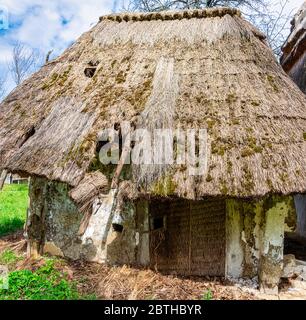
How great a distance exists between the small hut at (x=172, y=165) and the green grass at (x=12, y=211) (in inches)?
165

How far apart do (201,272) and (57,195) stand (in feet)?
9.69

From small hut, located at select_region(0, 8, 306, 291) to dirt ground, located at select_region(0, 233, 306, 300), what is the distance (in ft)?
0.85

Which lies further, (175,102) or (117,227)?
(117,227)

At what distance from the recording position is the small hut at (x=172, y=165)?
6.21m

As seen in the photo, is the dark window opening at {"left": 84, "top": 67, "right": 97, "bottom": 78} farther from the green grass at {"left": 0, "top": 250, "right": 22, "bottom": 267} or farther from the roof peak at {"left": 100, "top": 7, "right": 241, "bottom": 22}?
the green grass at {"left": 0, "top": 250, "right": 22, "bottom": 267}

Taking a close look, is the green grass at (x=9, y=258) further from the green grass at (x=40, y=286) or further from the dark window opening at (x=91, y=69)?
the dark window opening at (x=91, y=69)

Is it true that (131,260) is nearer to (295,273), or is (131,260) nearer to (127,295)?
(127,295)

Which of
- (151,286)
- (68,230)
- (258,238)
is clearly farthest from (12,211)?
(258,238)

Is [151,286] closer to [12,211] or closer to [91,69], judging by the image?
[91,69]

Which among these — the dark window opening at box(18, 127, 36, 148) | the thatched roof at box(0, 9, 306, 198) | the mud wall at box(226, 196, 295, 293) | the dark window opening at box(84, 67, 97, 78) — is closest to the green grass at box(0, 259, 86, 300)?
the thatched roof at box(0, 9, 306, 198)

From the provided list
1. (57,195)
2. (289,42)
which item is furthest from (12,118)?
(289,42)

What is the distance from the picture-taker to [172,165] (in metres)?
6.29

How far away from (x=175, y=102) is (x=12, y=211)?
981 cm

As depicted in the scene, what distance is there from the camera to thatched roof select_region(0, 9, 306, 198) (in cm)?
614
